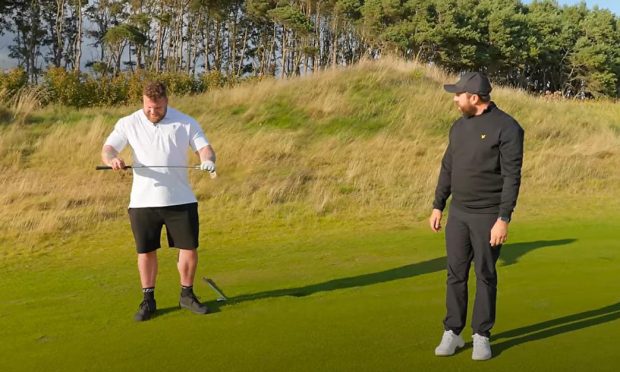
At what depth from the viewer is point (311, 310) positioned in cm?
509

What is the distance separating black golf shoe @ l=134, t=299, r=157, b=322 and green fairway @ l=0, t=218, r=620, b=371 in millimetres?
85

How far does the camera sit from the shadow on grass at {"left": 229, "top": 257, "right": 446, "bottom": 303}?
570cm

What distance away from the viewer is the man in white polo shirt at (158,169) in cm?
493

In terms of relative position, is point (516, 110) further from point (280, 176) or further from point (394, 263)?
point (394, 263)

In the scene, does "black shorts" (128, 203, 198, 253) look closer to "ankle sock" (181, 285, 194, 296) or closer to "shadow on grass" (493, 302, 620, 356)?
"ankle sock" (181, 285, 194, 296)

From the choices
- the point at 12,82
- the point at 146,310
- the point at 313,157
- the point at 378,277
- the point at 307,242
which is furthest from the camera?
the point at 12,82

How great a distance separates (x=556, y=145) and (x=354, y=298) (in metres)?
13.7

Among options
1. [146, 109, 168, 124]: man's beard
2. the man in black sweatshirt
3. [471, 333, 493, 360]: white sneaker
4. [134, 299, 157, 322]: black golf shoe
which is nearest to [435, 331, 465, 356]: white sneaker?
the man in black sweatshirt

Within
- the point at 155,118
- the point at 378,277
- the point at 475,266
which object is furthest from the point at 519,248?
the point at 155,118

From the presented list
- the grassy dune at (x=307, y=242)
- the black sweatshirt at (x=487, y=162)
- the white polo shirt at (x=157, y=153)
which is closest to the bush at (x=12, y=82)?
the grassy dune at (x=307, y=242)

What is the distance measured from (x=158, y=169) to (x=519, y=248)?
15.1ft

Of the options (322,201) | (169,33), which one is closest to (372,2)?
(169,33)

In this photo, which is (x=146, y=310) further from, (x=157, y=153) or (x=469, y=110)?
(x=469, y=110)

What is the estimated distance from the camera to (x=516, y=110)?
20.6 metres
